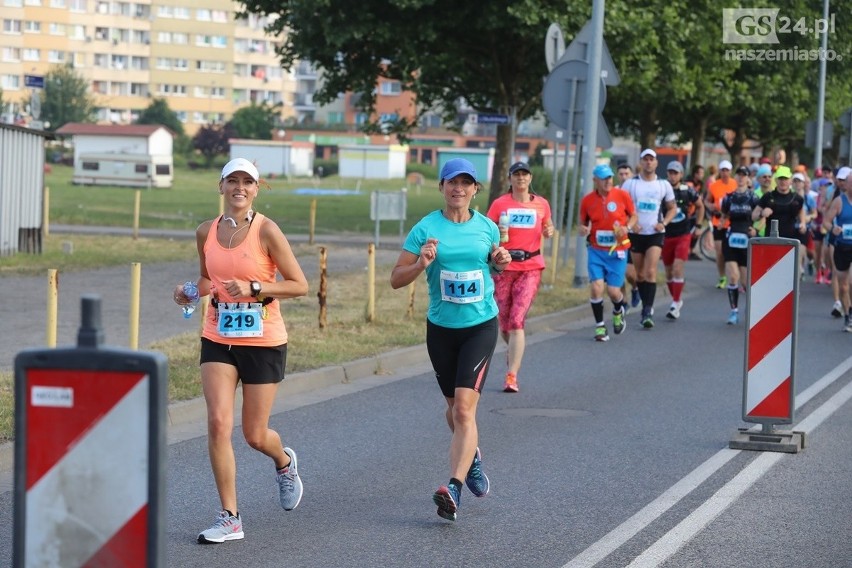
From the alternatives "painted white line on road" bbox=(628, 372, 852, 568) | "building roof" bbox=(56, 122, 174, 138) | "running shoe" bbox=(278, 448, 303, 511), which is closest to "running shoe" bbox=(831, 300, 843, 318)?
"painted white line on road" bbox=(628, 372, 852, 568)

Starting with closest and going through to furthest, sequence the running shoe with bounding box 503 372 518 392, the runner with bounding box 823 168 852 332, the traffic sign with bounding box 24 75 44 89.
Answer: the running shoe with bounding box 503 372 518 392 < the runner with bounding box 823 168 852 332 < the traffic sign with bounding box 24 75 44 89

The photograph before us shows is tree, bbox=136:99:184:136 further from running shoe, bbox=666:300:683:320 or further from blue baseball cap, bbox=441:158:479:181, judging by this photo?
blue baseball cap, bbox=441:158:479:181

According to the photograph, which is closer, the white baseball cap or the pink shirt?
the white baseball cap

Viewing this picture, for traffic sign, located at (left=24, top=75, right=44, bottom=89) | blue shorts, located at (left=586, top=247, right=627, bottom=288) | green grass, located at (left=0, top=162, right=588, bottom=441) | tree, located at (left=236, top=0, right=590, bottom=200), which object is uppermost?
tree, located at (left=236, top=0, right=590, bottom=200)

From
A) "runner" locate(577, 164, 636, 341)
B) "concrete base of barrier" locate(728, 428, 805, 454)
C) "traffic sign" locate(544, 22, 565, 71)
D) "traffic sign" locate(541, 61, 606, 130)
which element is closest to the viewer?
"concrete base of barrier" locate(728, 428, 805, 454)

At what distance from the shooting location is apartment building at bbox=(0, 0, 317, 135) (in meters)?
137

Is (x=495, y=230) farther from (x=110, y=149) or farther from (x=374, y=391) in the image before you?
(x=110, y=149)

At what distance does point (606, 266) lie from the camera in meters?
15.9

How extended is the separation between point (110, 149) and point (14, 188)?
54.7 m

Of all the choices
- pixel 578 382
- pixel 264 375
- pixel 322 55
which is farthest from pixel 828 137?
pixel 264 375

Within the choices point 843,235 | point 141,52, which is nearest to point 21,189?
point 843,235

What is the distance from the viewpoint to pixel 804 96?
154 ft

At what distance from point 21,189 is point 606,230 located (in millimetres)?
12589

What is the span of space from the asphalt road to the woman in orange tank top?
1.44ft
